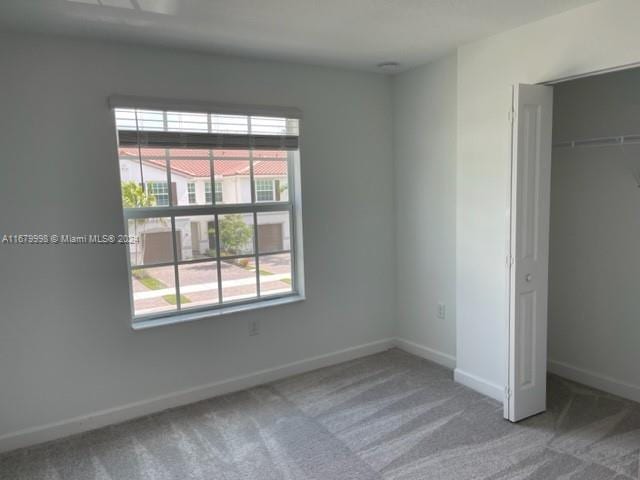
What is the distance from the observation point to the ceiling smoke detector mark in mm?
3566

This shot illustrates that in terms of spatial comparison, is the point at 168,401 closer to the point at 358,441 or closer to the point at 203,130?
the point at 358,441

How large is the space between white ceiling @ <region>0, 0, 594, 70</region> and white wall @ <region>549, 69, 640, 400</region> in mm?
916

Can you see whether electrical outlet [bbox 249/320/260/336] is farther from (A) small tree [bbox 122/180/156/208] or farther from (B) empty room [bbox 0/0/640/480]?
(A) small tree [bbox 122/180/156/208]

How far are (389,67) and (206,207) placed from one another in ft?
5.90

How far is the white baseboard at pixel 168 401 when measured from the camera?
2767 millimetres

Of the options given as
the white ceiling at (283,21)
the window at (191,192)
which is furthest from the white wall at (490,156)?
the window at (191,192)

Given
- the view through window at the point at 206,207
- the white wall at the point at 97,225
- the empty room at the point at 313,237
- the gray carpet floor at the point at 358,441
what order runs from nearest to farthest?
the gray carpet floor at the point at 358,441 < the empty room at the point at 313,237 < the white wall at the point at 97,225 < the view through window at the point at 206,207

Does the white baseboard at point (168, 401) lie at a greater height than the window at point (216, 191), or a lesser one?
lesser

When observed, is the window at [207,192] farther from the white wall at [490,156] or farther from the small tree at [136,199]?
the white wall at [490,156]

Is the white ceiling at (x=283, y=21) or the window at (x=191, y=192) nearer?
the white ceiling at (x=283, y=21)

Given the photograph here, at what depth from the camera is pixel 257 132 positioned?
3383 millimetres

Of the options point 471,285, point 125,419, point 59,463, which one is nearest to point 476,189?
point 471,285

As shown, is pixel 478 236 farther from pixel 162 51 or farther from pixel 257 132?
pixel 162 51

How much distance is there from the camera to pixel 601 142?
307 centimetres
